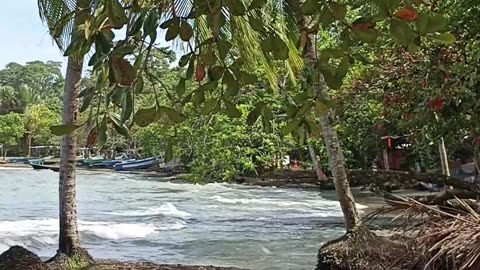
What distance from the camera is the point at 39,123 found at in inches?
1640

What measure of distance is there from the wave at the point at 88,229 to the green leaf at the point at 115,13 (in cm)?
1026

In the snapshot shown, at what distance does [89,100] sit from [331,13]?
620mm

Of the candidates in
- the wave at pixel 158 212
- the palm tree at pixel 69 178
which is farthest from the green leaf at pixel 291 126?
the wave at pixel 158 212

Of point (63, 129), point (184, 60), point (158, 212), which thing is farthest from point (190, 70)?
point (158, 212)

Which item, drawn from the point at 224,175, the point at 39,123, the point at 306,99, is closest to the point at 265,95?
the point at 224,175

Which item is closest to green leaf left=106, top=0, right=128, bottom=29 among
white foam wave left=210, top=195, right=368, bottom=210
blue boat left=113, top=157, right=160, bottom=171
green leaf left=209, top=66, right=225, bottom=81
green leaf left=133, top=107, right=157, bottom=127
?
green leaf left=133, top=107, right=157, bottom=127

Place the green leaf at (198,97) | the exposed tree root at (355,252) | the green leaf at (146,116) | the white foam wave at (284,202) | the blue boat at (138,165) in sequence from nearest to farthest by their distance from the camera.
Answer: the green leaf at (146,116) → the green leaf at (198,97) → the exposed tree root at (355,252) → the white foam wave at (284,202) → the blue boat at (138,165)

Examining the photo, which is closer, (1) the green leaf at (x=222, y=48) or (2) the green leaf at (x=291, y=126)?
(1) the green leaf at (x=222, y=48)

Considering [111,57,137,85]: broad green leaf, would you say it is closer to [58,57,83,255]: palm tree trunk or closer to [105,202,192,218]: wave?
[58,57,83,255]: palm tree trunk

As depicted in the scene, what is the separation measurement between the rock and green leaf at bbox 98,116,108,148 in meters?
4.72

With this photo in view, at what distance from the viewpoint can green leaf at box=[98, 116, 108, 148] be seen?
1343 millimetres

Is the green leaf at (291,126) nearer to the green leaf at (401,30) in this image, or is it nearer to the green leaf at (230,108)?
the green leaf at (230,108)

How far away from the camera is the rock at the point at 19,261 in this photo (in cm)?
566

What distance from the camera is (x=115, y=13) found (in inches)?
52.8
